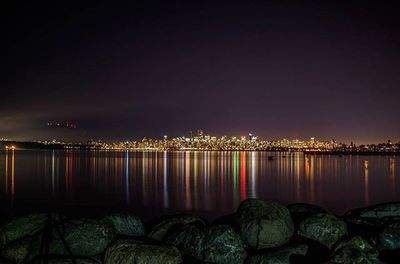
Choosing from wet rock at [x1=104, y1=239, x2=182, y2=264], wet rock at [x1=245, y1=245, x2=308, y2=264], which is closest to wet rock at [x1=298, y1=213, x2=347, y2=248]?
wet rock at [x1=245, y1=245, x2=308, y2=264]

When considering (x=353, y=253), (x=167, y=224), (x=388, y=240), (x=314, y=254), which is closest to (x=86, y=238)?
(x=167, y=224)

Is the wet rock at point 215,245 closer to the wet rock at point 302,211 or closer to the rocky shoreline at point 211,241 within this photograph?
the rocky shoreline at point 211,241

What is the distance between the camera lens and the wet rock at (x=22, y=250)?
33.3ft

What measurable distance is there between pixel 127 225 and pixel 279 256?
5121mm

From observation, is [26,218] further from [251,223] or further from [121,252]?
[251,223]

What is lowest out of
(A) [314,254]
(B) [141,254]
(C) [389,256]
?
(C) [389,256]

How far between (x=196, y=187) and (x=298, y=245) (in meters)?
33.6

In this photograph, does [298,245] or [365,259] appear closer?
[365,259]

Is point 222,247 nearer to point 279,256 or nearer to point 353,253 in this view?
point 279,256

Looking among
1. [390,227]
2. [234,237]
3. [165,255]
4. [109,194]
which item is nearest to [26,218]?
[165,255]

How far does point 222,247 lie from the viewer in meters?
10.3

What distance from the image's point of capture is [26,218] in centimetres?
1197

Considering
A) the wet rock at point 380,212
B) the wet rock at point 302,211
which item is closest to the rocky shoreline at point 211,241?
the wet rock at point 380,212

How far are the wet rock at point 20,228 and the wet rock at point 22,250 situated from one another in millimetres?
703
